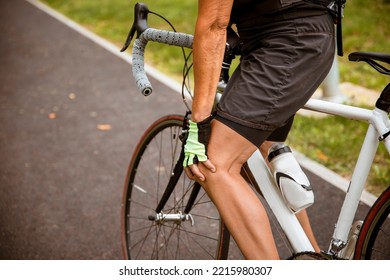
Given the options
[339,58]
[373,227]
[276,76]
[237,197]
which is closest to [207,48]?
[276,76]

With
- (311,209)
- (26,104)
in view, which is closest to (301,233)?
(311,209)

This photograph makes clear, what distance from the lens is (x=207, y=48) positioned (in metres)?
2.14

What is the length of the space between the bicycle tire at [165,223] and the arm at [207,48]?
49 centimetres

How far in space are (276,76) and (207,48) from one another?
307 millimetres

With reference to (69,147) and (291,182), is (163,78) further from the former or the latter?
(291,182)

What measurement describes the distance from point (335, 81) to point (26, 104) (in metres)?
3.56

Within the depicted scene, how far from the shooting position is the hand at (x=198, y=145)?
225 centimetres

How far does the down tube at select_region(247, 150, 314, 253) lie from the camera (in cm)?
250

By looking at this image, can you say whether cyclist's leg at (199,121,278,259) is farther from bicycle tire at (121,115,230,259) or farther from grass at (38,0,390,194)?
grass at (38,0,390,194)

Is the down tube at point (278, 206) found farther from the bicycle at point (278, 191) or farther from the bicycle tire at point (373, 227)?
the bicycle tire at point (373, 227)

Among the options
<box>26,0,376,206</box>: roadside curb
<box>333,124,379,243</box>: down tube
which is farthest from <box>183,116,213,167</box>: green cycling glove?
<box>26,0,376,206</box>: roadside curb

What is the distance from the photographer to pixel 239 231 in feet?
7.62

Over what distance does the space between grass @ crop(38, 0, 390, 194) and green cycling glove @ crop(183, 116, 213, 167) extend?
2.28 metres
